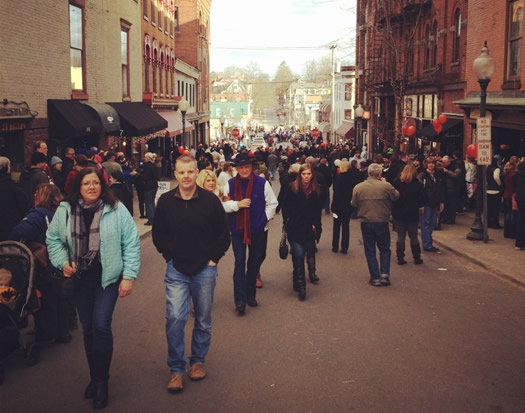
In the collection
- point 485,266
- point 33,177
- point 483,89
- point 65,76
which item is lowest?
point 485,266

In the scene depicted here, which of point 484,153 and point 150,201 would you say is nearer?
point 484,153

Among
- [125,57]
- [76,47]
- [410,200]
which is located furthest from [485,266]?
[125,57]

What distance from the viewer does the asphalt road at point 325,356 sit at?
561 centimetres

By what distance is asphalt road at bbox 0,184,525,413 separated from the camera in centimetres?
561

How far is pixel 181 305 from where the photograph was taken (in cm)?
597

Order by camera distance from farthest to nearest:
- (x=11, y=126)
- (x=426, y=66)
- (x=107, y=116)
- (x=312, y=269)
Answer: (x=426, y=66), (x=107, y=116), (x=11, y=126), (x=312, y=269)

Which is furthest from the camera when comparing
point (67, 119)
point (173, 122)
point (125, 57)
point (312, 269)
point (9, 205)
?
point (173, 122)

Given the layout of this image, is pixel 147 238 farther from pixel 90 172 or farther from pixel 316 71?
pixel 316 71

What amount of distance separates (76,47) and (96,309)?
16.1m

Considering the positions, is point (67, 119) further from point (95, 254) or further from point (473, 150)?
point (95, 254)

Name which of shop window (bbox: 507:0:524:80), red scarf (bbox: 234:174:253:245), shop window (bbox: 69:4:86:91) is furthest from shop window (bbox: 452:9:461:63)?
red scarf (bbox: 234:174:253:245)

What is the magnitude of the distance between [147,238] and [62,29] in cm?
710

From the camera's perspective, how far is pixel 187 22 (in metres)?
51.6

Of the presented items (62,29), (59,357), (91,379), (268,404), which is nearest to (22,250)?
(59,357)
